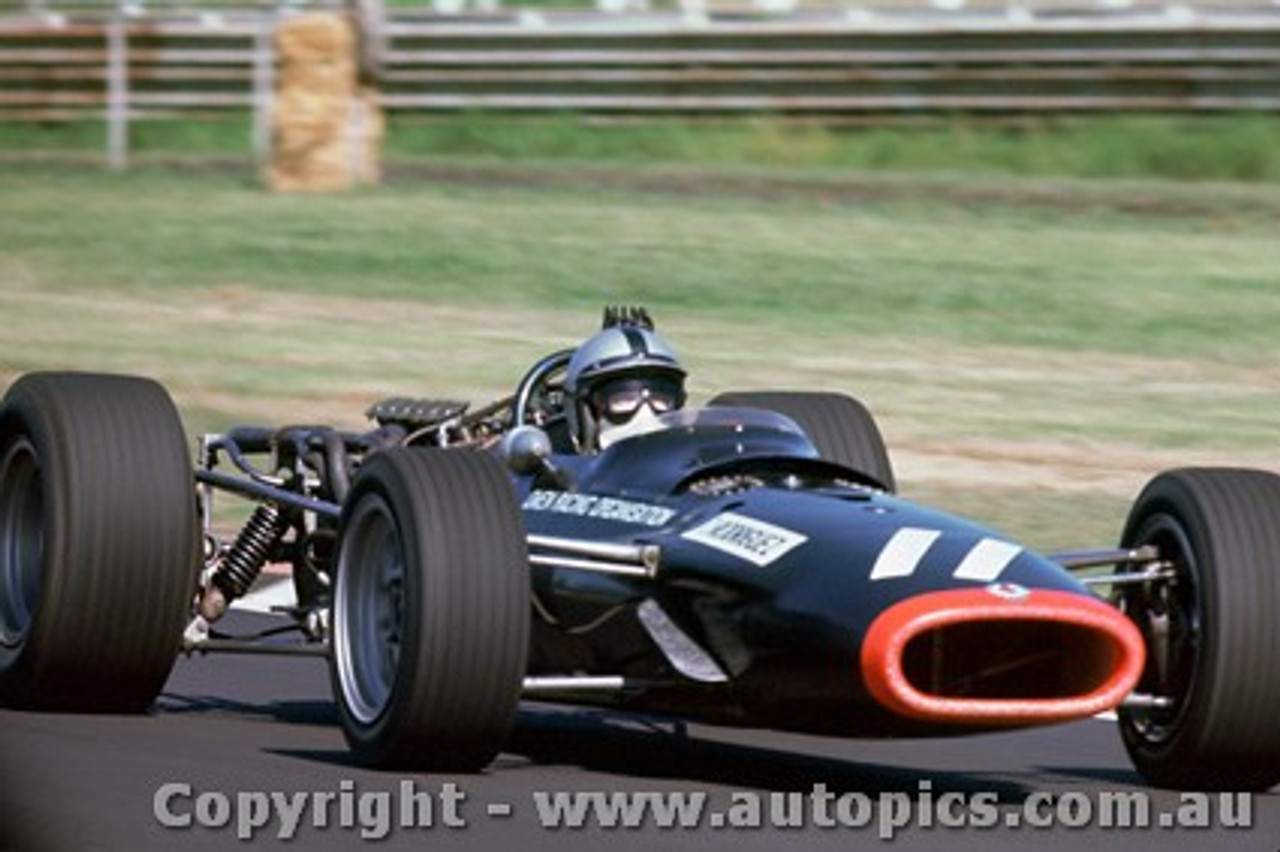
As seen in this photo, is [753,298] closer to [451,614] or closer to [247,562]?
[247,562]

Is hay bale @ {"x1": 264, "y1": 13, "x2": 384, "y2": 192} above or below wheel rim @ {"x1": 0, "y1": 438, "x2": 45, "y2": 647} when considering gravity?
above

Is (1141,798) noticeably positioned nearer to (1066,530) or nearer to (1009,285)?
(1066,530)

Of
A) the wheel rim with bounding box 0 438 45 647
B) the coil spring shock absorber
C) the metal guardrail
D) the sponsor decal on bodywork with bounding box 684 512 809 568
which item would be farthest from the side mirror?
the metal guardrail

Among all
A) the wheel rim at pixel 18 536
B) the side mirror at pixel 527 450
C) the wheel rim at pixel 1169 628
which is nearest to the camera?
the wheel rim at pixel 1169 628

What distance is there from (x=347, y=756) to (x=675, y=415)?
1.32 metres

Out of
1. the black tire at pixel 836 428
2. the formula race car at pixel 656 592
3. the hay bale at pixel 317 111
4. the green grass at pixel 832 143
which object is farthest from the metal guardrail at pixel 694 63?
the formula race car at pixel 656 592

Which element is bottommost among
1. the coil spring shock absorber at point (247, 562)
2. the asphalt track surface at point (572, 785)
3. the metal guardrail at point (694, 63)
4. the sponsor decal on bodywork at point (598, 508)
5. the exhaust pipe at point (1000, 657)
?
the asphalt track surface at point (572, 785)

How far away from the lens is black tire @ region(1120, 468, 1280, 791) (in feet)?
28.4

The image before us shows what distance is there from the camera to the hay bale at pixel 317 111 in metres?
27.6

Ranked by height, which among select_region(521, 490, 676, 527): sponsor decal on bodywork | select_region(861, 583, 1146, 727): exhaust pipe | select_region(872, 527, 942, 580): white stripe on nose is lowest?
select_region(861, 583, 1146, 727): exhaust pipe

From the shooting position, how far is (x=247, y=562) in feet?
35.4

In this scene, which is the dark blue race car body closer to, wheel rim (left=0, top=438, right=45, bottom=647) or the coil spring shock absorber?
the coil spring shock absorber

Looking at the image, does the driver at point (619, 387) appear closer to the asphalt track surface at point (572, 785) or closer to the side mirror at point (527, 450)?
the side mirror at point (527, 450)

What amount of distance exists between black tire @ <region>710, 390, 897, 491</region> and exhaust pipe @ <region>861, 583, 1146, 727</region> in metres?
2.44
